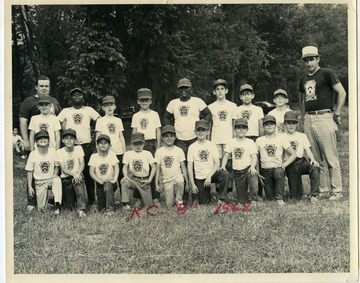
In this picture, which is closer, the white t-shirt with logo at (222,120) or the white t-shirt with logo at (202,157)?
the white t-shirt with logo at (202,157)

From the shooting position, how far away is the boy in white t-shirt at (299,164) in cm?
533

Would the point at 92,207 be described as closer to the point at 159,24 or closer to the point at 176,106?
the point at 176,106

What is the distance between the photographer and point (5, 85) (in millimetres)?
5305

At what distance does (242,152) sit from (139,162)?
1.02 meters

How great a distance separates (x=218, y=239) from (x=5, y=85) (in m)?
2.55

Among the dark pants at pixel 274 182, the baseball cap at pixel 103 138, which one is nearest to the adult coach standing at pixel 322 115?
the dark pants at pixel 274 182

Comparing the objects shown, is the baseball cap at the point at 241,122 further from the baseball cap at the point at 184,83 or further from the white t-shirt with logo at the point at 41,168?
the white t-shirt with logo at the point at 41,168

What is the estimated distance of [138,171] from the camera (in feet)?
17.4

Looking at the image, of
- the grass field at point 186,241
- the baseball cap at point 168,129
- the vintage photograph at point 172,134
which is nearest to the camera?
the grass field at point 186,241

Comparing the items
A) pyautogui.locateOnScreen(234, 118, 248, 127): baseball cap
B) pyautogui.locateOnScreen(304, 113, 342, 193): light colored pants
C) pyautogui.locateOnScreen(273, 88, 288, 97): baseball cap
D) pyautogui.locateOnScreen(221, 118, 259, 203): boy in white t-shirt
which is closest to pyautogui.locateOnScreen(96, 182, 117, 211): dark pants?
pyautogui.locateOnScreen(221, 118, 259, 203): boy in white t-shirt

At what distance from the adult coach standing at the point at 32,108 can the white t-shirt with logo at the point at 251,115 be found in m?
1.80

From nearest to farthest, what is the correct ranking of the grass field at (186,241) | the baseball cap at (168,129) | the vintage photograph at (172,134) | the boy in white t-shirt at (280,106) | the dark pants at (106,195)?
the grass field at (186,241) < the vintage photograph at (172,134) < the dark pants at (106,195) < the baseball cap at (168,129) < the boy in white t-shirt at (280,106)

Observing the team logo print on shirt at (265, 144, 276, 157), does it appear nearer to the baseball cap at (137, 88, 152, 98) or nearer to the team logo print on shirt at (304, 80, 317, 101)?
the team logo print on shirt at (304, 80, 317, 101)

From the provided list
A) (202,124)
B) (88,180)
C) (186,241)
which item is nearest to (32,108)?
(88,180)
